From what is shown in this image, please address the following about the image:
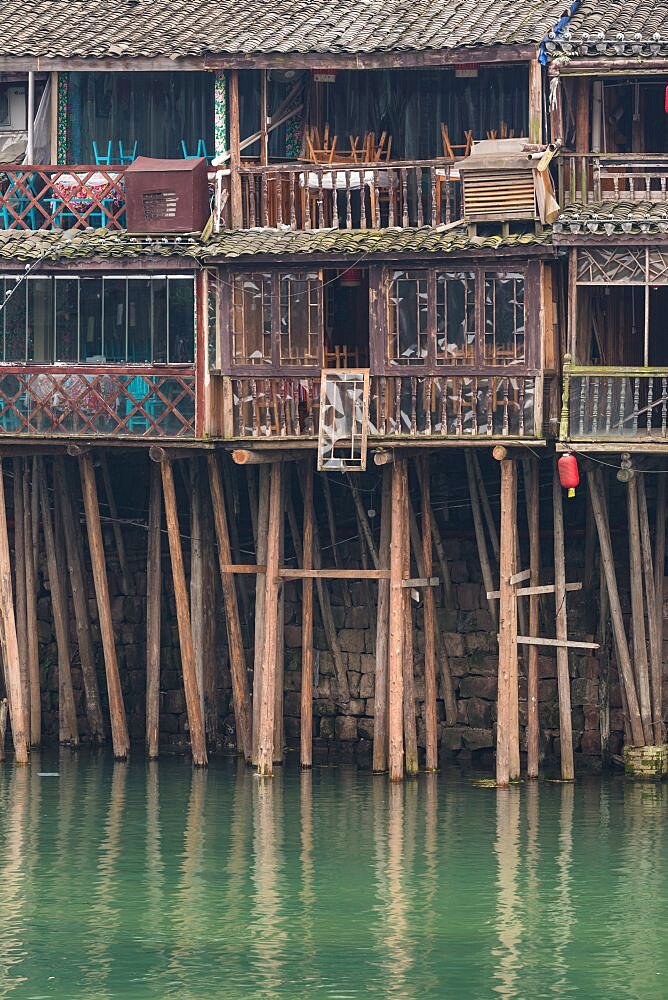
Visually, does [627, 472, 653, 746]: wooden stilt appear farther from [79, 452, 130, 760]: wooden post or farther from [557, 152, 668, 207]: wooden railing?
[79, 452, 130, 760]: wooden post

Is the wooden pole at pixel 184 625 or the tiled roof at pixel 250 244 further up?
the tiled roof at pixel 250 244

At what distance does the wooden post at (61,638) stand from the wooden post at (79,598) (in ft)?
0.63

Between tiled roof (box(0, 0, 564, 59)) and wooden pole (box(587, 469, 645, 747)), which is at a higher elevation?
tiled roof (box(0, 0, 564, 59))

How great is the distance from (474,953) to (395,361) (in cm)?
1078

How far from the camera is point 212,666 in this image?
39812 mm

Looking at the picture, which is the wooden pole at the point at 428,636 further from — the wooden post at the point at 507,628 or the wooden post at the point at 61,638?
the wooden post at the point at 61,638

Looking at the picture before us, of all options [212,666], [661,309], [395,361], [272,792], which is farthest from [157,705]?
[661,309]

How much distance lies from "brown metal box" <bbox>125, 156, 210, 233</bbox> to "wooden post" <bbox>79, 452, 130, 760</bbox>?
3.49 meters

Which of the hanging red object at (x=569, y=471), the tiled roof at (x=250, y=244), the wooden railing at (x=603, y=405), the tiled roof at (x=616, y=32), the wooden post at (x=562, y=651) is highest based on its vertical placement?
the tiled roof at (x=616, y=32)

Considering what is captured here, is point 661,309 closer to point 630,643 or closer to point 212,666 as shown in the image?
point 630,643

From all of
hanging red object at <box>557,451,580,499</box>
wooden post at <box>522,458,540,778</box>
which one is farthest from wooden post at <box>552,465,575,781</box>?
hanging red object at <box>557,451,580,499</box>

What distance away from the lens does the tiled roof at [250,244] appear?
118ft

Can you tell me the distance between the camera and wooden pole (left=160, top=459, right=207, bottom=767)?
1490 inches

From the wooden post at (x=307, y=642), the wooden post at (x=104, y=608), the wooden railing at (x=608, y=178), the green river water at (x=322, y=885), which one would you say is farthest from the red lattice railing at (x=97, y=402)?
the wooden railing at (x=608, y=178)
